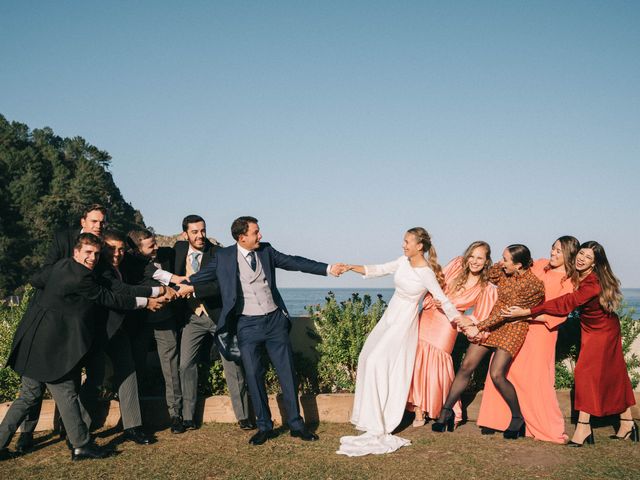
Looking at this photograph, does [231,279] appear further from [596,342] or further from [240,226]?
[596,342]

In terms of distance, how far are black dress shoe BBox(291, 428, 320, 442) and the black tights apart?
1.40 m

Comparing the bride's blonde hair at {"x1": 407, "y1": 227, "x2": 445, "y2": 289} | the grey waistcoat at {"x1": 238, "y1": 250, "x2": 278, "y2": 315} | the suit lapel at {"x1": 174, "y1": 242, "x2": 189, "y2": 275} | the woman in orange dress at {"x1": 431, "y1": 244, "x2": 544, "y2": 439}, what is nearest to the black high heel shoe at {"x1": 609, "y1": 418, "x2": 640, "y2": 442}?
the woman in orange dress at {"x1": 431, "y1": 244, "x2": 544, "y2": 439}

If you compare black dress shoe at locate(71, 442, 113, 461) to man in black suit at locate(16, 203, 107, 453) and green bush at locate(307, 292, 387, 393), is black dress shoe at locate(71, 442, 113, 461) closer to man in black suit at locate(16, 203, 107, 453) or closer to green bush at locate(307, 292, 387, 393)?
man in black suit at locate(16, 203, 107, 453)

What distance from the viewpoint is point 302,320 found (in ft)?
27.1

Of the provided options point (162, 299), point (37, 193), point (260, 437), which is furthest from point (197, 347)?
point (37, 193)

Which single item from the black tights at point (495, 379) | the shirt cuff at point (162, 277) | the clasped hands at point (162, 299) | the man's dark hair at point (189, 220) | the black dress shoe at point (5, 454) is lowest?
the black dress shoe at point (5, 454)

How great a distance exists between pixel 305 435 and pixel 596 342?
3.14 meters

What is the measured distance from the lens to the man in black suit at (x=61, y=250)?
6.09 metres

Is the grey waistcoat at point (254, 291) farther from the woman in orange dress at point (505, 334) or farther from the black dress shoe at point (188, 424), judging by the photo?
the woman in orange dress at point (505, 334)

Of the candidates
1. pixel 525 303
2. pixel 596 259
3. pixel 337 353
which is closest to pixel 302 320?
pixel 337 353

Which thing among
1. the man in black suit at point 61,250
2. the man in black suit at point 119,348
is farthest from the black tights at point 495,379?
the man in black suit at point 61,250

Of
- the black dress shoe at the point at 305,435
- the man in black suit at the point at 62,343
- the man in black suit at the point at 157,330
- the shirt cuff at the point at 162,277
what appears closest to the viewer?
the man in black suit at the point at 62,343

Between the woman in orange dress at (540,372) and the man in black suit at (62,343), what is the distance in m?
4.04

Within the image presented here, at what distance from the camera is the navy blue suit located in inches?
256
